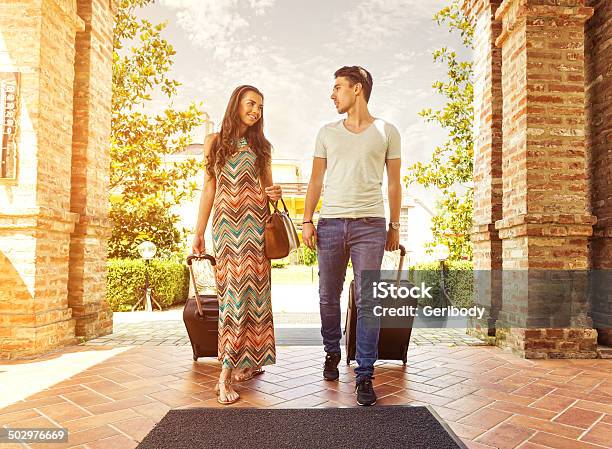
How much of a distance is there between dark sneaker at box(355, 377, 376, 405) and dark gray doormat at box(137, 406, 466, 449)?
0.23 ft

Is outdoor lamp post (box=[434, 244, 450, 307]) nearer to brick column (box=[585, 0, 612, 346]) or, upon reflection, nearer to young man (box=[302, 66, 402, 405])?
brick column (box=[585, 0, 612, 346])

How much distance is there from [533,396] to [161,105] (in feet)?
28.8

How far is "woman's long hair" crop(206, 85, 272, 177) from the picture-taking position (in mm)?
3150

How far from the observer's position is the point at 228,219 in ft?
10.3

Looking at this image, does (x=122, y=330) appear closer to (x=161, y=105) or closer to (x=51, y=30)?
(x=51, y=30)

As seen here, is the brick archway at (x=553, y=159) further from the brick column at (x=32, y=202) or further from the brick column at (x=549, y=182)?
the brick column at (x=32, y=202)

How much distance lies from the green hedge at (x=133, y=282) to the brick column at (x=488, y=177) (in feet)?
19.1

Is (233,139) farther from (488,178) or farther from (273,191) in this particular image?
(488,178)

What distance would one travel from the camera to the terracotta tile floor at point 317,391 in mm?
2506

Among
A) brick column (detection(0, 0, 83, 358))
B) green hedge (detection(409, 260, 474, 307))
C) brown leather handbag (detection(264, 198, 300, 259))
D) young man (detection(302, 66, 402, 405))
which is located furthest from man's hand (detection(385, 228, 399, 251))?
green hedge (detection(409, 260, 474, 307))

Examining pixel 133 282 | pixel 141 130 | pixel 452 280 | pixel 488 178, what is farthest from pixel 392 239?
pixel 141 130

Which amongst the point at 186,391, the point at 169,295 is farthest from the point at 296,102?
the point at 186,391

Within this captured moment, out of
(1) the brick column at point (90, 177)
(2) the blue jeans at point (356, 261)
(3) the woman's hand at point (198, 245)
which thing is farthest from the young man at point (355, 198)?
(1) the brick column at point (90, 177)

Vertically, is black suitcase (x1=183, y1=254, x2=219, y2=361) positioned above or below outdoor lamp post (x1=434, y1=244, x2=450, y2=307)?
below
